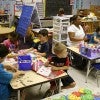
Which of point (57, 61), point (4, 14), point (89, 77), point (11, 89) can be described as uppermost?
point (4, 14)

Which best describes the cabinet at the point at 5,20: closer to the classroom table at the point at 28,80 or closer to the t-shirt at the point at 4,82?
the classroom table at the point at 28,80

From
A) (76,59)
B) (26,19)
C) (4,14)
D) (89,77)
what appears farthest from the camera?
(4,14)

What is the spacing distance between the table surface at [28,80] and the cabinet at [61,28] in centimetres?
305

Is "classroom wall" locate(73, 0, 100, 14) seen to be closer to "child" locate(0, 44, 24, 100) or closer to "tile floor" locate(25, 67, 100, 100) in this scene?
"tile floor" locate(25, 67, 100, 100)

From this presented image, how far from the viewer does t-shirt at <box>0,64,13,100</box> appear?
2.52 meters

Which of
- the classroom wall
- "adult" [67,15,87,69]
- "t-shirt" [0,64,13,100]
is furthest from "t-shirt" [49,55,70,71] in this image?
the classroom wall

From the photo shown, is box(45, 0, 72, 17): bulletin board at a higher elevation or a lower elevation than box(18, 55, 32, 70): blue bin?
higher

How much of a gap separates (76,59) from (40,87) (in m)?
1.43

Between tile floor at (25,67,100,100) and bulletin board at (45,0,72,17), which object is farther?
bulletin board at (45,0,72,17)

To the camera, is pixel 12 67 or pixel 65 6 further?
pixel 65 6

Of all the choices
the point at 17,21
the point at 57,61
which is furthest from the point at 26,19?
the point at 57,61

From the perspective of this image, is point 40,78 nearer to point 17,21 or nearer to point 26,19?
point 26,19

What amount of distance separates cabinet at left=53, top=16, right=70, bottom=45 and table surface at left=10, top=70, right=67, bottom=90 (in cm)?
305

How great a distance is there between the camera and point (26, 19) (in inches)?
265
